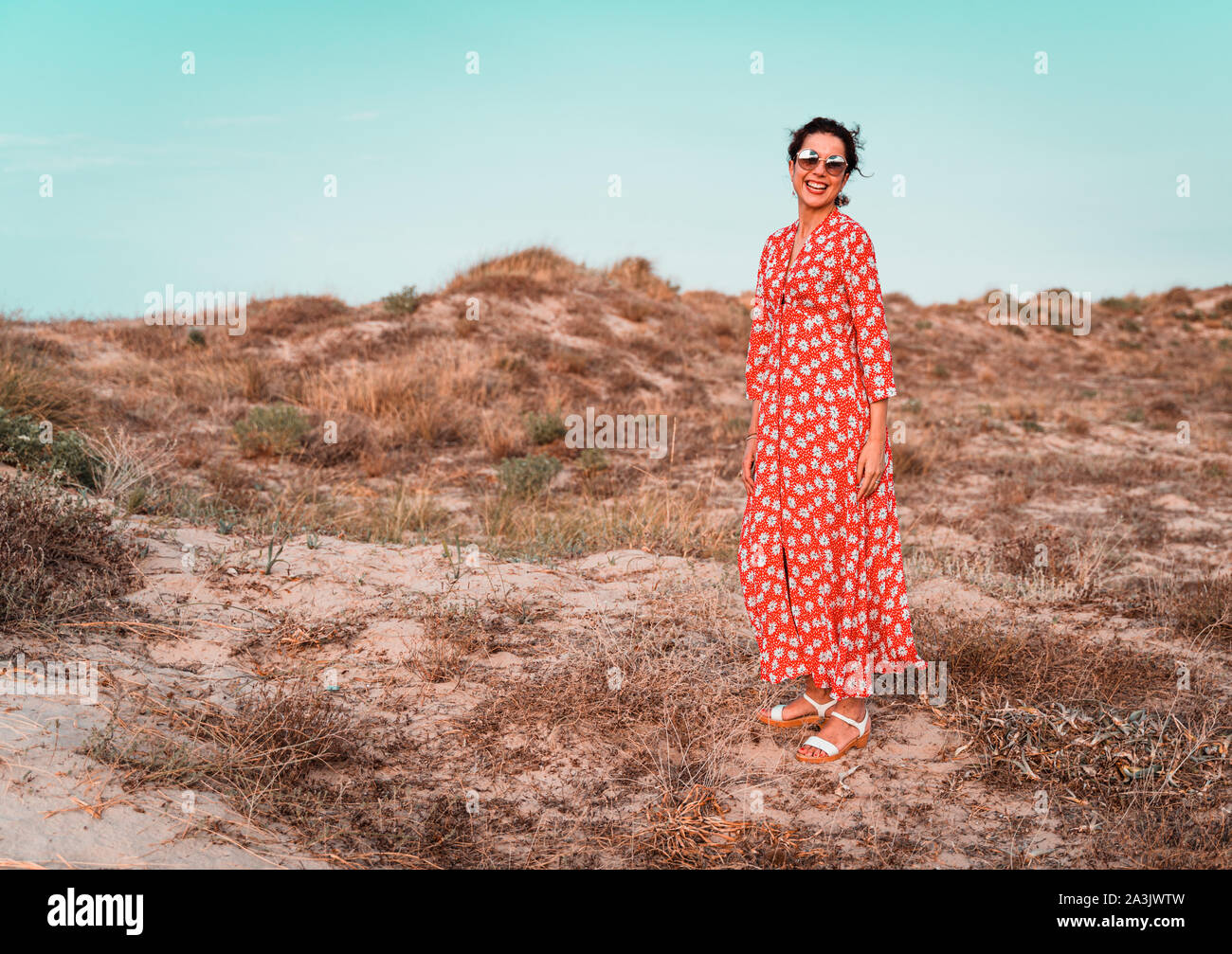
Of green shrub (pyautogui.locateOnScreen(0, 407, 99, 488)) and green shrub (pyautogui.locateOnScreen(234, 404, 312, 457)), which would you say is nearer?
green shrub (pyautogui.locateOnScreen(0, 407, 99, 488))

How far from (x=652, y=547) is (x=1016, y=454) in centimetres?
700

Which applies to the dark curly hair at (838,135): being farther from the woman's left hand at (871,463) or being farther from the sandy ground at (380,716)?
the sandy ground at (380,716)

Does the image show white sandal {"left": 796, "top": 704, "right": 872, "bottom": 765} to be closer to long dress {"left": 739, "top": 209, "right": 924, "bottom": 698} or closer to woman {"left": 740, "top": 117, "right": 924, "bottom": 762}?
woman {"left": 740, "top": 117, "right": 924, "bottom": 762}

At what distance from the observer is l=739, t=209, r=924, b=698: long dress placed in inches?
117

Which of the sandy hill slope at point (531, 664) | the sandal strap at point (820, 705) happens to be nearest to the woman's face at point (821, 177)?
the sandal strap at point (820, 705)

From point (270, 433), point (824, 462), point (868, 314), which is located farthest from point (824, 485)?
point (270, 433)

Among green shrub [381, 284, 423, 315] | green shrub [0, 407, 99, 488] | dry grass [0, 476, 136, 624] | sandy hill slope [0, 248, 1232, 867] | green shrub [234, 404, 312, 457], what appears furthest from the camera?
green shrub [381, 284, 423, 315]

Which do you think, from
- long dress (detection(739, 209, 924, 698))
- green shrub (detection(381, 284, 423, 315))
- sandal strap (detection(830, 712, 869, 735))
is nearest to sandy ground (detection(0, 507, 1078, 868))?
sandal strap (detection(830, 712, 869, 735))

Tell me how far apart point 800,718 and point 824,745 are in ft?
0.69

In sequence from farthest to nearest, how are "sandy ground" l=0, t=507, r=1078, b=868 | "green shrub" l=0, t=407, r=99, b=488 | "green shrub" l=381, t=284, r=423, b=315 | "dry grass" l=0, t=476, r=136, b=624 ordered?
"green shrub" l=381, t=284, r=423, b=315 < "green shrub" l=0, t=407, r=99, b=488 < "dry grass" l=0, t=476, r=136, b=624 < "sandy ground" l=0, t=507, r=1078, b=868

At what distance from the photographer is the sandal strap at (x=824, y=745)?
3.21m

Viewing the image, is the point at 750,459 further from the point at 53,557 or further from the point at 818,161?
the point at 53,557

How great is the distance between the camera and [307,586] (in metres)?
4.51
